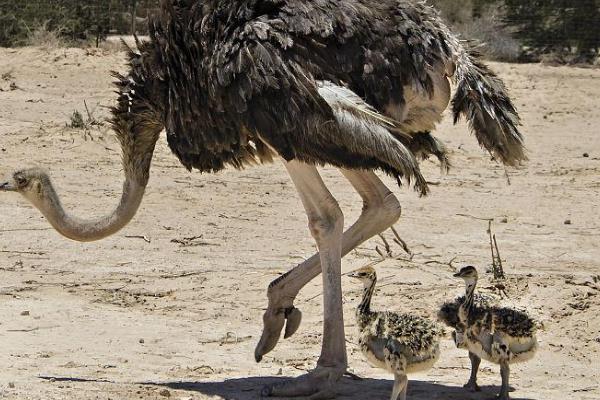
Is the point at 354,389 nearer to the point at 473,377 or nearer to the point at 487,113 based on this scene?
the point at 473,377

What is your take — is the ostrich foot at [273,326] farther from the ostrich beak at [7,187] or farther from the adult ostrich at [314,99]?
the ostrich beak at [7,187]

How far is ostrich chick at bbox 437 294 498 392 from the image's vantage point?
22.0 ft

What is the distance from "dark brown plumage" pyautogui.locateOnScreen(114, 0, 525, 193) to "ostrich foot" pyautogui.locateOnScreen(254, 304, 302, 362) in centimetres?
81

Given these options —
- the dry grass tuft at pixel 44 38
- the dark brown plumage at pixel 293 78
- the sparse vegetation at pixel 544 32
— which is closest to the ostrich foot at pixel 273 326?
the dark brown plumage at pixel 293 78

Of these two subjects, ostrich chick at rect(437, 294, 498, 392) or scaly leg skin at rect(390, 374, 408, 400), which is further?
ostrich chick at rect(437, 294, 498, 392)

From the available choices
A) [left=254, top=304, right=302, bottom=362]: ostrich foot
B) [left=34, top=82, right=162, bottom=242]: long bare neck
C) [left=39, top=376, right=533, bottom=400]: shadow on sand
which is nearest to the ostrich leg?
[left=39, top=376, right=533, bottom=400]: shadow on sand

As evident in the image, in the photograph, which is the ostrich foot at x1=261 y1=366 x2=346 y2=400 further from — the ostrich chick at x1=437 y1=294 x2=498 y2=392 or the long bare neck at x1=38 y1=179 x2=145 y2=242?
the long bare neck at x1=38 y1=179 x2=145 y2=242

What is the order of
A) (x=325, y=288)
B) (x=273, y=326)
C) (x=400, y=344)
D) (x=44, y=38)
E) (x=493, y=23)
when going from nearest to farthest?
(x=400, y=344) < (x=325, y=288) < (x=273, y=326) < (x=44, y=38) < (x=493, y=23)

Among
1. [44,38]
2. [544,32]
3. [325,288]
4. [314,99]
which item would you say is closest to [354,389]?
[325,288]

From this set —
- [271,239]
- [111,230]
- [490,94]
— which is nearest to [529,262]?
[271,239]

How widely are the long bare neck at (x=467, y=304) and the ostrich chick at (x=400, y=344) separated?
1.13 feet

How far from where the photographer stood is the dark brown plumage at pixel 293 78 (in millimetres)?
6273

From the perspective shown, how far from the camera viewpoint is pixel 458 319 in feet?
22.9

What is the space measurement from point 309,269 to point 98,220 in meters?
1.23
